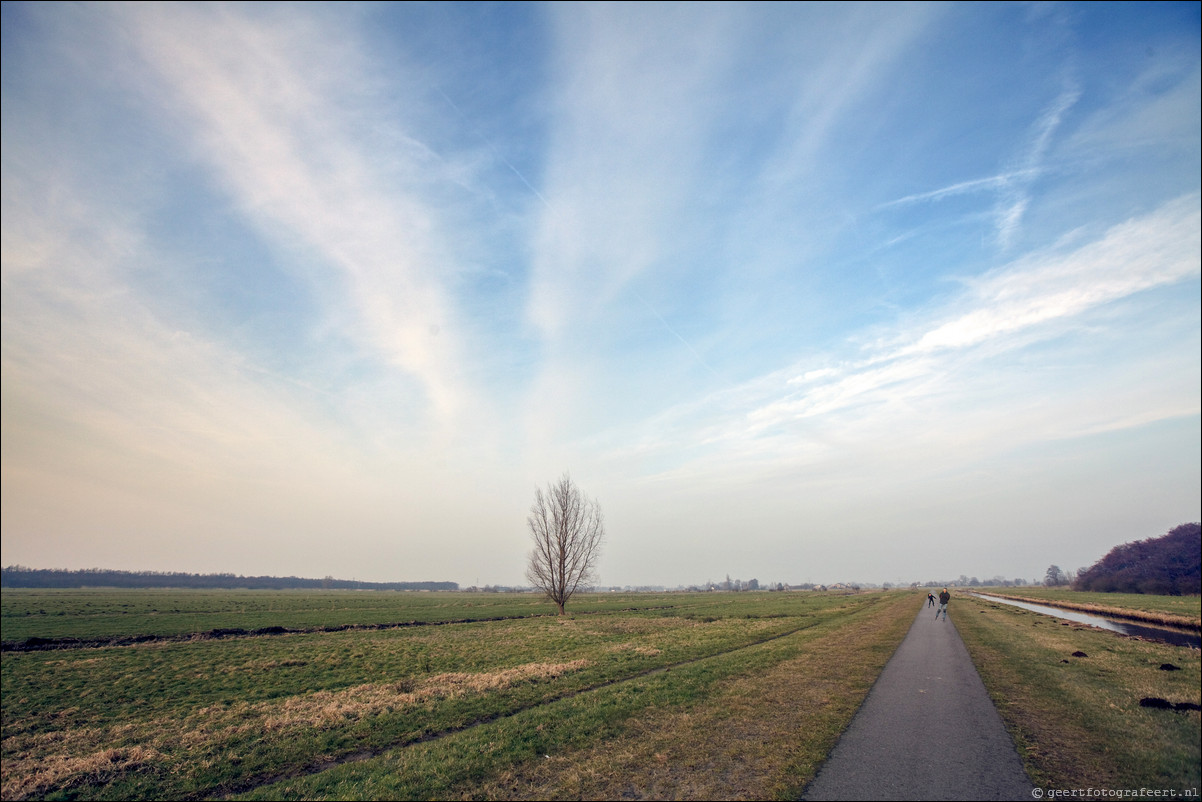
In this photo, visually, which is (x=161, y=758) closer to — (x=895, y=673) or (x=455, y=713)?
(x=455, y=713)

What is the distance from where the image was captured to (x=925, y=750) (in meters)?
8.80

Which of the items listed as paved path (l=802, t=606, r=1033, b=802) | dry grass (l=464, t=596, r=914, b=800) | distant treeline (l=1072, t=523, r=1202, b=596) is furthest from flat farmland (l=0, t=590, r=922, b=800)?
distant treeline (l=1072, t=523, r=1202, b=596)

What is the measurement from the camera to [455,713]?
539 inches

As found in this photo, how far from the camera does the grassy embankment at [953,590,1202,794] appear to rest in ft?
24.9

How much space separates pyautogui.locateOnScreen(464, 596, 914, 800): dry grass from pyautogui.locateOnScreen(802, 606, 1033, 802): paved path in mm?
420

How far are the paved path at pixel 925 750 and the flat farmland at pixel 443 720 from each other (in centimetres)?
49

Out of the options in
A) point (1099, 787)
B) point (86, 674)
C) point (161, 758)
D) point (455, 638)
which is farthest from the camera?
point (455, 638)

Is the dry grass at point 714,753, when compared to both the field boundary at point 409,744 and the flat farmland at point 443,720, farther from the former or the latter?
the field boundary at point 409,744

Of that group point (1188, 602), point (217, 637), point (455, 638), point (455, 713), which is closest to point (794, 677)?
point (455, 713)

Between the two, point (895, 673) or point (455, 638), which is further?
point (455, 638)

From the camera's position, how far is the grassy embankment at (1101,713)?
758cm

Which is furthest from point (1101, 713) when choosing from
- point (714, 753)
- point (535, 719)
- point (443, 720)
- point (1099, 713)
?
point (443, 720)

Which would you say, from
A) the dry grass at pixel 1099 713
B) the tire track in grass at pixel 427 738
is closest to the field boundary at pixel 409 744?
the tire track in grass at pixel 427 738

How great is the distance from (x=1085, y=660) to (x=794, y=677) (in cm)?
930
